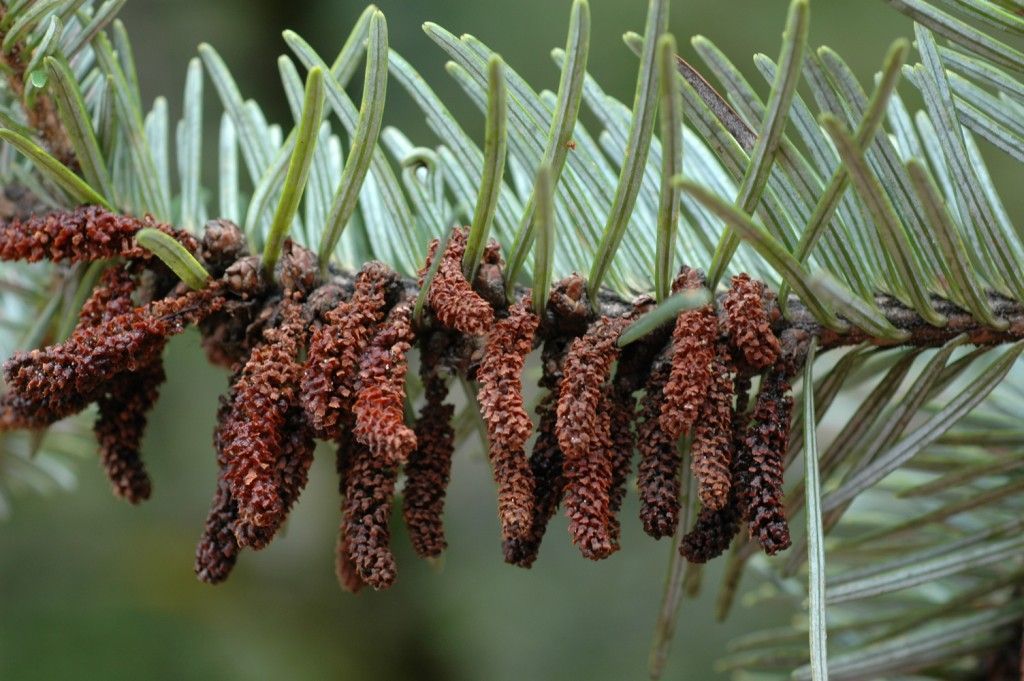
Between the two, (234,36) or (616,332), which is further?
(234,36)

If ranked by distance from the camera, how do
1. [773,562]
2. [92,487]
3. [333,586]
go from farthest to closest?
[333,586] < [92,487] < [773,562]

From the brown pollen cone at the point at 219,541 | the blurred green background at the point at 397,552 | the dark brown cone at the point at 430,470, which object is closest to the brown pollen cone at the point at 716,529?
the dark brown cone at the point at 430,470

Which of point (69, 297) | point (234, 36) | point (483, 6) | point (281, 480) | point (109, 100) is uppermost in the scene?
point (483, 6)

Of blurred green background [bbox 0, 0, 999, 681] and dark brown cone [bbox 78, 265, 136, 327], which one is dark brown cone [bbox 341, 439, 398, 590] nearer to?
dark brown cone [bbox 78, 265, 136, 327]

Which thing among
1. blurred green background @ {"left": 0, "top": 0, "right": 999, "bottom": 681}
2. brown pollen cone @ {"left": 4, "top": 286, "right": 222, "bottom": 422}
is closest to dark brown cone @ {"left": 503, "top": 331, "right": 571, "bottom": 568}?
brown pollen cone @ {"left": 4, "top": 286, "right": 222, "bottom": 422}

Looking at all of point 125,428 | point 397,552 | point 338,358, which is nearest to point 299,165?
point 338,358

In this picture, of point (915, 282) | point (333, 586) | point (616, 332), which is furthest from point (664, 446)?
point (333, 586)

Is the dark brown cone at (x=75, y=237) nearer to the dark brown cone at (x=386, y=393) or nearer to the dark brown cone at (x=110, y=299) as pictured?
the dark brown cone at (x=110, y=299)

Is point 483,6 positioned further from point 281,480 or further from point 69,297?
point 281,480
